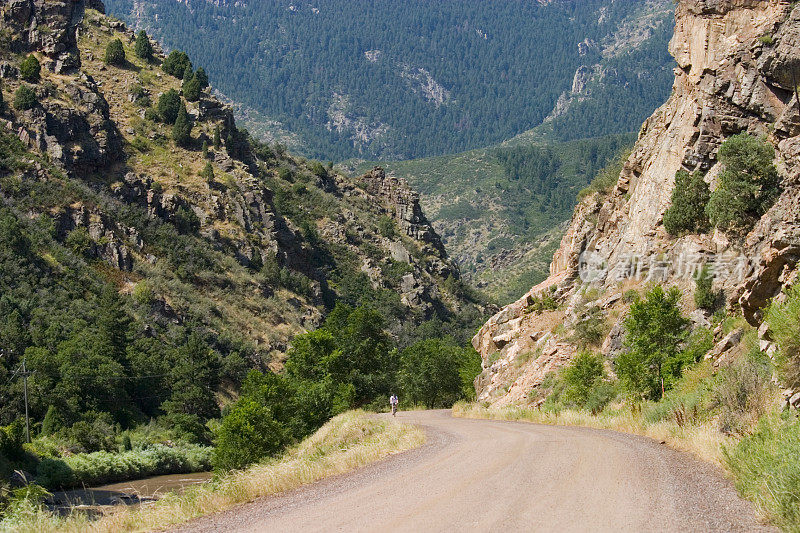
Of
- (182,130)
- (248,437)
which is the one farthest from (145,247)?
(248,437)

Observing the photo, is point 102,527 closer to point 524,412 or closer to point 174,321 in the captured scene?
point 524,412

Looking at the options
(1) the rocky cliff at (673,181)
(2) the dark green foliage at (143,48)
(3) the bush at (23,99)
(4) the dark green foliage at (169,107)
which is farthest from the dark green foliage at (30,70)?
(1) the rocky cliff at (673,181)

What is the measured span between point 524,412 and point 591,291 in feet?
41.2

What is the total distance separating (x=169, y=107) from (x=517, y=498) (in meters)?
95.1

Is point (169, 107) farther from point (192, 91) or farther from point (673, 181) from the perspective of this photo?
point (673, 181)

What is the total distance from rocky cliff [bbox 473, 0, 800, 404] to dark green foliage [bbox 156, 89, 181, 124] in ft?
212

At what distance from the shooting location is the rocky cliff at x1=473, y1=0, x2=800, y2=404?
29.8 meters

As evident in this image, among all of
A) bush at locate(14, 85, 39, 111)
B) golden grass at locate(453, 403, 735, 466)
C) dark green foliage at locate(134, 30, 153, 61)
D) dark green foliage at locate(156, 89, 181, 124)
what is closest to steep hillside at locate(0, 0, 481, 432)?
bush at locate(14, 85, 39, 111)

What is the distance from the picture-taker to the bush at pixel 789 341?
12.5 metres

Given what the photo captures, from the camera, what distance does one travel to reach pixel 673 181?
36125 millimetres

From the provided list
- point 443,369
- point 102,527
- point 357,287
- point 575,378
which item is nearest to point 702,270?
point 575,378

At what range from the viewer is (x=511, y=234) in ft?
651

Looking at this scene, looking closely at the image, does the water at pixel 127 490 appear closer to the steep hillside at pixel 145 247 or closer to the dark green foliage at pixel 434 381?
the steep hillside at pixel 145 247

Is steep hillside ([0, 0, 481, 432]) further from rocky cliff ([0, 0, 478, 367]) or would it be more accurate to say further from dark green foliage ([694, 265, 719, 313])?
dark green foliage ([694, 265, 719, 313])
